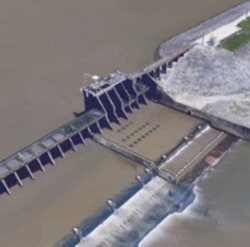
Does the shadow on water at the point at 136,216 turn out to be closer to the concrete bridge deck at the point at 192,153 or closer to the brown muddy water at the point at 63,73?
the brown muddy water at the point at 63,73

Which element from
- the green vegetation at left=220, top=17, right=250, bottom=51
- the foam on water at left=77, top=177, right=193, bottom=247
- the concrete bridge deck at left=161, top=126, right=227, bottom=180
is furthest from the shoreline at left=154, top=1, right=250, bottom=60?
the foam on water at left=77, top=177, right=193, bottom=247

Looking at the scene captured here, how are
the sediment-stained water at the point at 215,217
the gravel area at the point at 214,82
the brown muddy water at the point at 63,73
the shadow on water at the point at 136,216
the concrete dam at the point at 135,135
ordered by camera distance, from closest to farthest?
the shadow on water at the point at 136,216 < the sediment-stained water at the point at 215,217 < the brown muddy water at the point at 63,73 < the concrete dam at the point at 135,135 < the gravel area at the point at 214,82

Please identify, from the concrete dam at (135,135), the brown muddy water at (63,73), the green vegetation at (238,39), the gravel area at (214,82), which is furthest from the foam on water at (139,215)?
the green vegetation at (238,39)

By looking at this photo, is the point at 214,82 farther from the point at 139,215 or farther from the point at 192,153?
the point at 139,215

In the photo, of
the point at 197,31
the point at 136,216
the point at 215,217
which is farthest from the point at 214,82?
the point at 136,216

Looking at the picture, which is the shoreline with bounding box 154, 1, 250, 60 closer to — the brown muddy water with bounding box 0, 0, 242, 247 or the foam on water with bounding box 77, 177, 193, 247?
the brown muddy water with bounding box 0, 0, 242, 247

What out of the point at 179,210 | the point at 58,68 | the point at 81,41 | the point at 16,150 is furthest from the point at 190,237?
the point at 81,41
